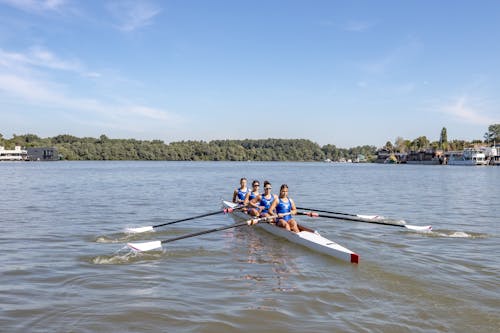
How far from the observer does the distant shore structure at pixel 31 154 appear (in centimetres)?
15838

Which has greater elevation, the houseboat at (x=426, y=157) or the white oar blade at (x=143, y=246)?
the houseboat at (x=426, y=157)

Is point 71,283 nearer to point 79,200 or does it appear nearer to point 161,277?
point 161,277

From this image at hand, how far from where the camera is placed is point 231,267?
10.2 metres

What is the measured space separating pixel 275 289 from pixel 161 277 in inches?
104

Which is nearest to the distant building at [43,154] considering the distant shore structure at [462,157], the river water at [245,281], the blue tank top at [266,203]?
the distant shore structure at [462,157]

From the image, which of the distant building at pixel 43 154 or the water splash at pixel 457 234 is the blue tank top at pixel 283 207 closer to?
the water splash at pixel 457 234

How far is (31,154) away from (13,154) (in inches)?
260

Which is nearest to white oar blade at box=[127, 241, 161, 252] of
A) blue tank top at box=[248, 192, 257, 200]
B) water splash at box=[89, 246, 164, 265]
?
water splash at box=[89, 246, 164, 265]

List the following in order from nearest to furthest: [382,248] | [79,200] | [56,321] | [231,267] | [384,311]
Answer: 1. [56,321]
2. [384,311]
3. [231,267]
4. [382,248]
5. [79,200]

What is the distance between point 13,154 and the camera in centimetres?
15838

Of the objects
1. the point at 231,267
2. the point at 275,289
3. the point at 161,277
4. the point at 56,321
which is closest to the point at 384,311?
the point at 275,289

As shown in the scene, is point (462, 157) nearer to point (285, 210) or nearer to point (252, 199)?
point (252, 199)

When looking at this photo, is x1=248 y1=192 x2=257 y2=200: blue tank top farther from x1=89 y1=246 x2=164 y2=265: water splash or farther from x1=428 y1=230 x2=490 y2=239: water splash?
x1=428 y1=230 x2=490 y2=239: water splash

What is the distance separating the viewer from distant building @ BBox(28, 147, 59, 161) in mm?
161625
